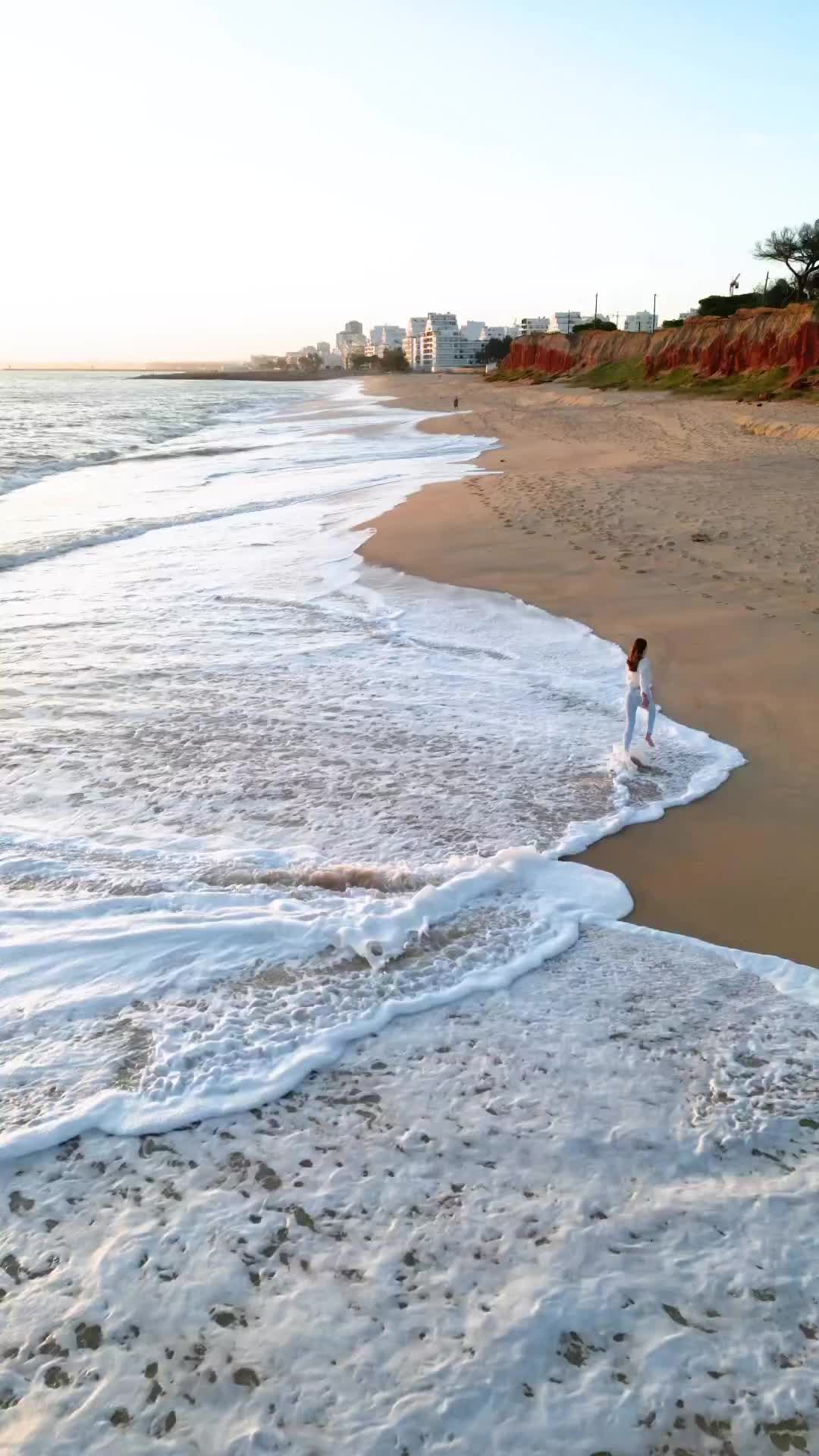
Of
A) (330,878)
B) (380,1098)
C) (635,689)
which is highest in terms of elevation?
(635,689)

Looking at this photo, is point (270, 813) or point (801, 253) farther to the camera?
point (801, 253)

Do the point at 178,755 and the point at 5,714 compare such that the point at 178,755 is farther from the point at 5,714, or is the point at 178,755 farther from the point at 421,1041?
the point at 421,1041

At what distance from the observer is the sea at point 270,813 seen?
12.2ft

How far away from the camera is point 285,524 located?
1509 centimetres

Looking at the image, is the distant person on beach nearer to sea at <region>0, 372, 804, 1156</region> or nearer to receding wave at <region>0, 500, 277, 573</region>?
sea at <region>0, 372, 804, 1156</region>

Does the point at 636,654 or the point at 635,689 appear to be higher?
the point at 636,654

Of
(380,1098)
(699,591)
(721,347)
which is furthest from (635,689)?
(721,347)

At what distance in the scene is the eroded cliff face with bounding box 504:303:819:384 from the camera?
125ft

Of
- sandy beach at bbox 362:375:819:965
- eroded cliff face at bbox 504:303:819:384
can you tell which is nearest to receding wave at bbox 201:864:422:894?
sandy beach at bbox 362:375:819:965

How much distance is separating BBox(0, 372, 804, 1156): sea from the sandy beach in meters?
0.31

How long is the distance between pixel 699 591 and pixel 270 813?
19.9 feet

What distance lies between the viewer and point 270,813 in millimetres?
5555

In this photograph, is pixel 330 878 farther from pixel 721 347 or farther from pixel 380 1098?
pixel 721 347

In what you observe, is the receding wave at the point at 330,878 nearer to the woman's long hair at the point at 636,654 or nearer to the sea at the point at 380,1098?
the sea at the point at 380,1098
